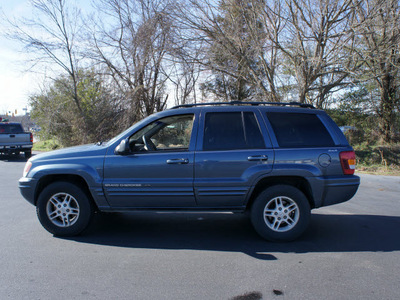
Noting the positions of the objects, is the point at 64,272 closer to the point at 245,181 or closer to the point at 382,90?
the point at 245,181

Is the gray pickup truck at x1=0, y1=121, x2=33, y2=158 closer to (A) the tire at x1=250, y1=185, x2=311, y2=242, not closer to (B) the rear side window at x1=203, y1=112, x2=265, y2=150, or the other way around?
(B) the rear side window at x1=203, y1=112, x2=265, y2=150

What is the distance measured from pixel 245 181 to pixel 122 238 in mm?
2037

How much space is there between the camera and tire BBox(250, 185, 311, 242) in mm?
4457

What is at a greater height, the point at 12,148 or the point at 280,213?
the point at 12,148

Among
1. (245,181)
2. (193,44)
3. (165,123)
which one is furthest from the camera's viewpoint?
(193,44)

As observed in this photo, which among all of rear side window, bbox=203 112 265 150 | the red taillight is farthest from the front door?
the red taillight

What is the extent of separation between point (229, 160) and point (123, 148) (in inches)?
59.2

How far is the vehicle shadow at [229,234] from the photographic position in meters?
4.34

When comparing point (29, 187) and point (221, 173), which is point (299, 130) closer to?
point (221, 173)

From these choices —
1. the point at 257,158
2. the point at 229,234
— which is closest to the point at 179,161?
the point at 257,158

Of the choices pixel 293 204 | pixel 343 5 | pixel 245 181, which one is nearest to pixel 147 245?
pixel 245 181

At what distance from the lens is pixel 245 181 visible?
440 centimetres

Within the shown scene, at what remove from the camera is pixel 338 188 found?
4461mm

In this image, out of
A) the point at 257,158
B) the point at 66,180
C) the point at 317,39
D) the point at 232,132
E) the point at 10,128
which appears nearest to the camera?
the point at 257,158
